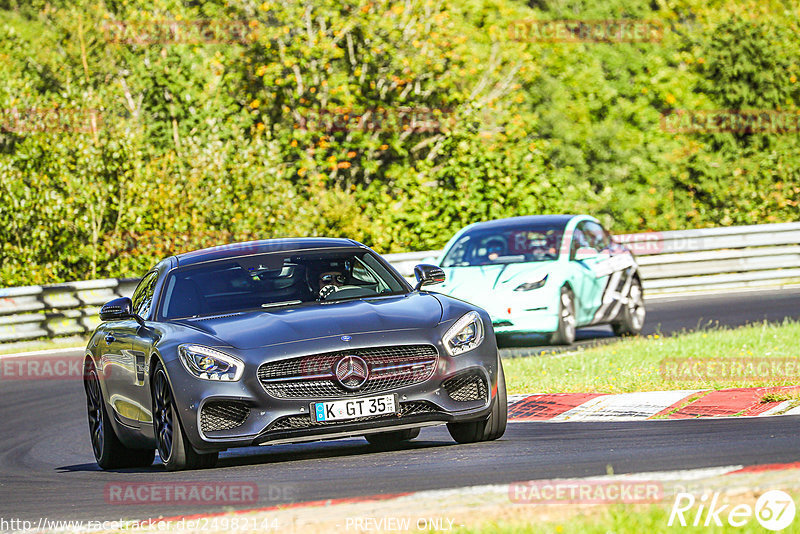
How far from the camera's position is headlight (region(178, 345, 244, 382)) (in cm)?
846

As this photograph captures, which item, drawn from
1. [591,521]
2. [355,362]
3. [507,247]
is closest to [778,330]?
[507,247]

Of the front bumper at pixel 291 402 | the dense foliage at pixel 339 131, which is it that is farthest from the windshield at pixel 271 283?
the dense foliage at pixel 339 131

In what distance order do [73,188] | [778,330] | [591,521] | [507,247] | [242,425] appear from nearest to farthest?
[591,521] < [242,425] < [778,330] < [507,247] < [73,188]

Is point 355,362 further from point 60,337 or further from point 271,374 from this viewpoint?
point 60,337

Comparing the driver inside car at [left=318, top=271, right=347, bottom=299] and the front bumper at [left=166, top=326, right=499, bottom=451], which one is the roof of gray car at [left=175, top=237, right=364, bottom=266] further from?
the front bumper at [left=166, top=326, right=499, bottom=451]

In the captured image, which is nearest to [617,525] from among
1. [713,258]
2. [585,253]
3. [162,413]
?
[162,413]

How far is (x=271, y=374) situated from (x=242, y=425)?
0.34 m

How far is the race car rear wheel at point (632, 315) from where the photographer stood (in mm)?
18328

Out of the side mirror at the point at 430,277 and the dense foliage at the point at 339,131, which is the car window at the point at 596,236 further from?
the dense foliage at the point at 339,131

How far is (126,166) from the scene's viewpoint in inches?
1039

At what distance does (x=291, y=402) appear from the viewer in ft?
27.7

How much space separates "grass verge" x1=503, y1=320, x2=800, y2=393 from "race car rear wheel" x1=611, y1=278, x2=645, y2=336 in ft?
5.88

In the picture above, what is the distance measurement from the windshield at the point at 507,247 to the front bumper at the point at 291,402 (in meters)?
8.96

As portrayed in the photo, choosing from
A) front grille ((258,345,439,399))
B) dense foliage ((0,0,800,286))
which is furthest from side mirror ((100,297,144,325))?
dense foliage ((0,0,800,286))
